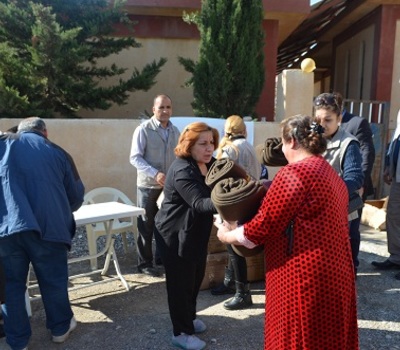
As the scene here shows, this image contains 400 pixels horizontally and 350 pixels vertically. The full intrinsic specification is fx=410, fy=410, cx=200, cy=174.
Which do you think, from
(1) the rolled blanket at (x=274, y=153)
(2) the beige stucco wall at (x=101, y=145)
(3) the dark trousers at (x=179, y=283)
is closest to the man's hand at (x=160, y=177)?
(3) the dark trousers at (x=179, y=283)

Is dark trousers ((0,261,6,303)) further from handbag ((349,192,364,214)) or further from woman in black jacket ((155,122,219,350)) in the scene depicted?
handbag ((349,192,364,214))

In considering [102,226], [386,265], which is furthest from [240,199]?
[386,265]

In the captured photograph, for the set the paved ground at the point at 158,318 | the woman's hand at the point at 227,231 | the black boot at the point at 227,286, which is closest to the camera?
the woman's hand at the point at 227,231

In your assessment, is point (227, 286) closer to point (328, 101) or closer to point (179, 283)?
point (179, 283)

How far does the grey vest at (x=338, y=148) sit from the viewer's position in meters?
3.26

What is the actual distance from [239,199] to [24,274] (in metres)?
1.83

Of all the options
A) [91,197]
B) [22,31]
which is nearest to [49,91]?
[22,31]

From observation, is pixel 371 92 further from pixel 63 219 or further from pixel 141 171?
pixel 63 219

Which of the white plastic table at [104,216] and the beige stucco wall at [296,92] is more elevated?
the beige stucco wall at [296,92]

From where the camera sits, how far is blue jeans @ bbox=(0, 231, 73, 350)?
9.29 feet

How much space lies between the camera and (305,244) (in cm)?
188

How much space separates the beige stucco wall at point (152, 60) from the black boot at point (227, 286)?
530 centimetres

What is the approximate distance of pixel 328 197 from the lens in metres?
1.86

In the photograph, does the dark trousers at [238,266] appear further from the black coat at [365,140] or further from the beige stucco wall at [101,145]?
the beige stucco wall at [101,145]
